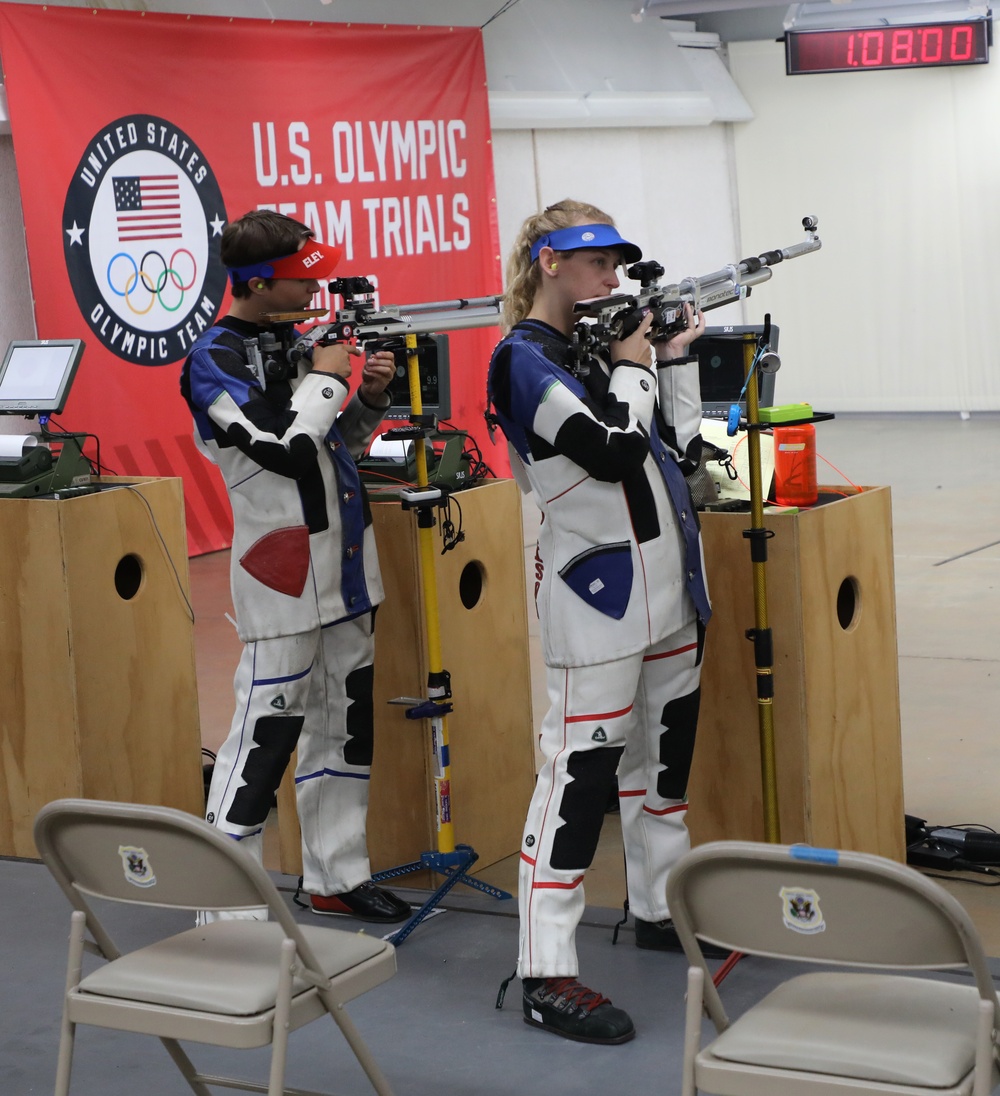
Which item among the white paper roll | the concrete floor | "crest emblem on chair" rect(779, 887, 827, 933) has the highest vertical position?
the white paper roll

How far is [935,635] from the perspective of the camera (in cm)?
575

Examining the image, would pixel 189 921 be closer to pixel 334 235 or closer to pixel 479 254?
pixel 334 235

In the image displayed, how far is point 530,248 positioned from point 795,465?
785 millimetres

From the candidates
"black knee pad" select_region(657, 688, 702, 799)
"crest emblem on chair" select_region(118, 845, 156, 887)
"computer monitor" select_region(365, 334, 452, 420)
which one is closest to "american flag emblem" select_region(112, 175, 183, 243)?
"computer monitor" select_region(365, 334, 452, 420)

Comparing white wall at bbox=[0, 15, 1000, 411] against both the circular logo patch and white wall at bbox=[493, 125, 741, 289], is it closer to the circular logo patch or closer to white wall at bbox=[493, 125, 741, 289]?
white wall at bbox=[493, 125, 741, 289]

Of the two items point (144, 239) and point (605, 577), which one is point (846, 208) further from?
point (605, 577)

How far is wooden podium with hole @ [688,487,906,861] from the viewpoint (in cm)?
321

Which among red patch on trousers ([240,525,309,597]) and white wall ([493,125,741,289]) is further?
white wall ([493,125,741,289])

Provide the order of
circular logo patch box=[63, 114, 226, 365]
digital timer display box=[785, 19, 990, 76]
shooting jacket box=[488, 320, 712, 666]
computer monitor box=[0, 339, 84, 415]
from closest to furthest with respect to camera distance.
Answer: shooting jacket box=[488, 320, 712, 666] < computer monitor box=[0, 339, 84, 415] < circular logo patch box=[63, 114, 226, 365] < digital timer display box=[785, 19, 990, 76]

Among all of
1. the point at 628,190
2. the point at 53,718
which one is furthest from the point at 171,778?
the point at 628,190

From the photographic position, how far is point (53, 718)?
390 cm

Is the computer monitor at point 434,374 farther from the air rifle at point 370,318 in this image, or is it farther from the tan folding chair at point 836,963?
the tan folding chair at point 836,963

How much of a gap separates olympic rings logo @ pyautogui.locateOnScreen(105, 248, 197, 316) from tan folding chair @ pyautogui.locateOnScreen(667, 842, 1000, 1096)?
652 centimetres

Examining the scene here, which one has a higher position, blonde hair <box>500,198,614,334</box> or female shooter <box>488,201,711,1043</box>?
blonde hair <box>500,198,614,334</box>
